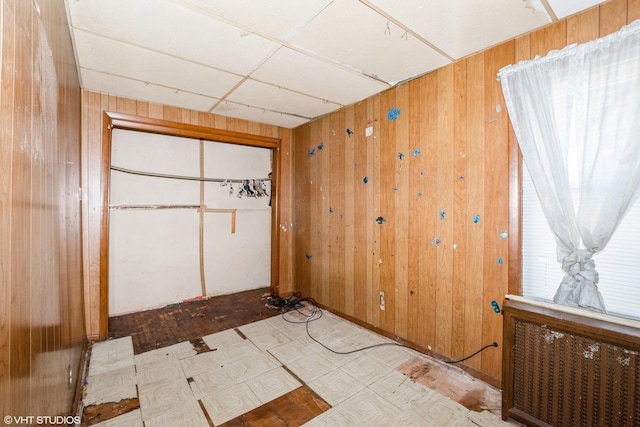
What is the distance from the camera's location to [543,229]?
176 centimetres

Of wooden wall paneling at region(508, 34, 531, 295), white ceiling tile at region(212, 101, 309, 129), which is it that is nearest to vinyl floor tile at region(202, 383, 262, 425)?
wooden wall paneling at region(508, 34, 531, 295)

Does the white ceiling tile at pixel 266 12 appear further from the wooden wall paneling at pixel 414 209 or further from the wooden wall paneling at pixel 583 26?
the wooden wall paneling at pixel 583 26

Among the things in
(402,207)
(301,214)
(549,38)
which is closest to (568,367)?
(402,207)

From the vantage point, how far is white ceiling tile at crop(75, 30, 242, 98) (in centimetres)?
190

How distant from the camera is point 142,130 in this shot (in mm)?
2914

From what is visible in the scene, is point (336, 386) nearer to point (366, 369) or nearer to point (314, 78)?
point (366, 369)

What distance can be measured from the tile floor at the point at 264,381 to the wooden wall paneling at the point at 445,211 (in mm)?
318

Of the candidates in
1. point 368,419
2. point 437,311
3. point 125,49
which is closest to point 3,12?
point 125,49

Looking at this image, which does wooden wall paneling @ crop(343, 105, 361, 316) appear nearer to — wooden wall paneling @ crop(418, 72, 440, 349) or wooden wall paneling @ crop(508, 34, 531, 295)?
wooden wall paneling @ crop(418, 72, 440, 349)

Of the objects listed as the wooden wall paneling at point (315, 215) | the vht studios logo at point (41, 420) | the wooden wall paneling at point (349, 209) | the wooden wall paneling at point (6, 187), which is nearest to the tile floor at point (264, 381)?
the vht studios logo at point (41, 420)

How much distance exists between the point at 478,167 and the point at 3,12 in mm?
2355

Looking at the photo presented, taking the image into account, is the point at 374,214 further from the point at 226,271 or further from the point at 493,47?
the point at 226,271

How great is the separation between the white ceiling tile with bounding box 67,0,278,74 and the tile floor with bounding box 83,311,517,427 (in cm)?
242

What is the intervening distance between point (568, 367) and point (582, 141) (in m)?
1.22
